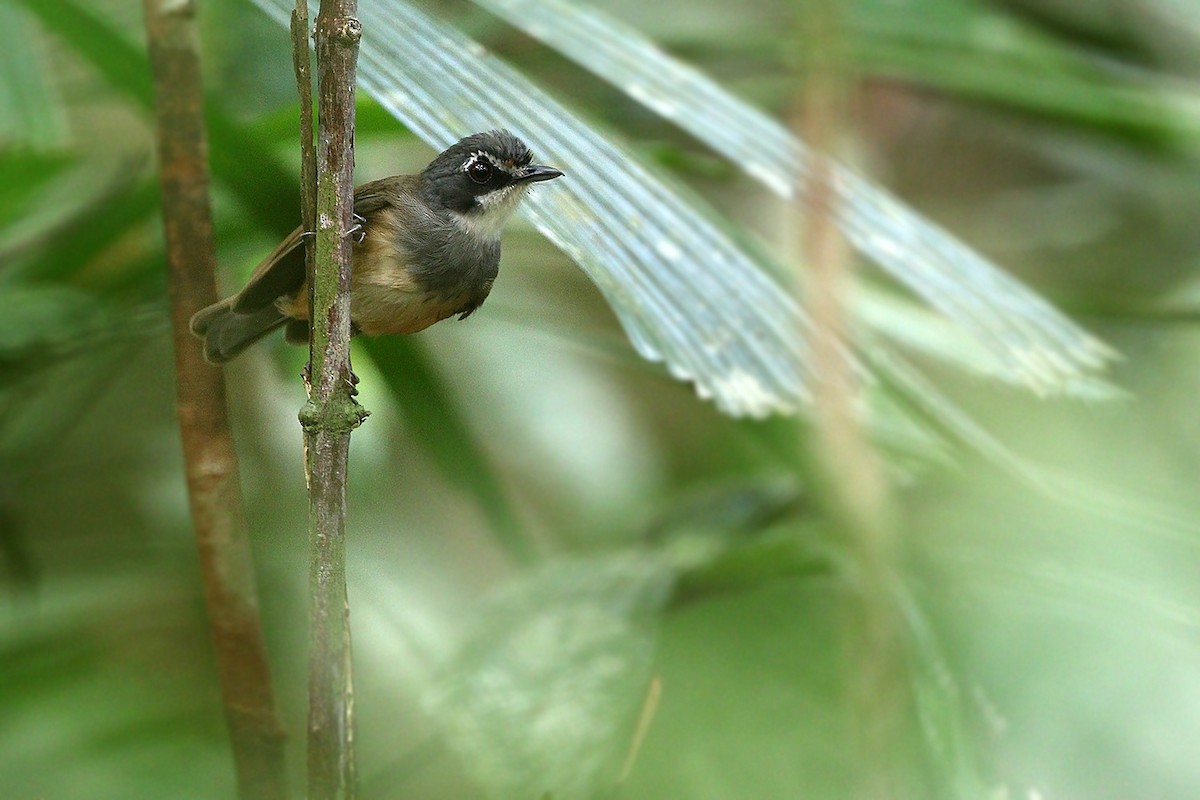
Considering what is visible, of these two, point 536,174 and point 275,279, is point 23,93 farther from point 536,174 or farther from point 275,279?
point 536,174

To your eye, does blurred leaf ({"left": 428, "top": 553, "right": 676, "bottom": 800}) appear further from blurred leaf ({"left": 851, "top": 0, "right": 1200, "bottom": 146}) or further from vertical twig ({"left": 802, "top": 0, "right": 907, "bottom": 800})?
blurred leaf ({"left": 851, "top": 0, "right": 1200, "bottom": 146})

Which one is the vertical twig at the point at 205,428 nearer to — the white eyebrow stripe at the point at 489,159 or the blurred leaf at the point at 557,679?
the white eyebrow stripe at the point at 489,159

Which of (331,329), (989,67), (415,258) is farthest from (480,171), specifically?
(989,67)

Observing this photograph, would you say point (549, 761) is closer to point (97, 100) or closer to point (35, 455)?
point (35, 455)

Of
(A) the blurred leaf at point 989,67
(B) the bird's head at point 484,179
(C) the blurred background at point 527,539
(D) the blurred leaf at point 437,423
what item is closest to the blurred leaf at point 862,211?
(C) the blurred background at point 527,539

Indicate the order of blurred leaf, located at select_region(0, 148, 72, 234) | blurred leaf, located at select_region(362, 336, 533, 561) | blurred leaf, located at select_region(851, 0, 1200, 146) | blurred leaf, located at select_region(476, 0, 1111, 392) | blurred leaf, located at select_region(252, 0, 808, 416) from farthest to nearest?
Answer: 1. blurred leaf, located at select_region(851, 0, 1200, 146)
2. blurred leaf, located at select_region(0, 148, 72, 234)
3. blurred leaf, located at select_region(362, 336, 533, 561)
4. blurred leaf, located at select_region(476, 0, 1111, 392)
5. blurred leaf, located at select_region(252, 0, 808, 416)

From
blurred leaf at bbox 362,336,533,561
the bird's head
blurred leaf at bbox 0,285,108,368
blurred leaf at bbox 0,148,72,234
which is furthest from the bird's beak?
blurred leaf at bbox 0,148,72,234
